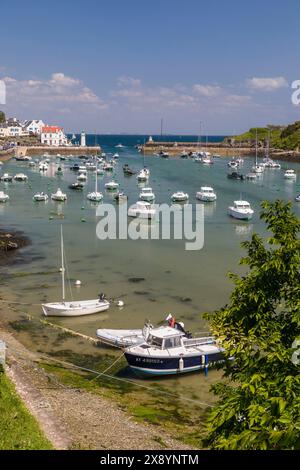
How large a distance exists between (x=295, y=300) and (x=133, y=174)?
111753mm

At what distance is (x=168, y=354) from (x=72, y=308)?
8.85 meters

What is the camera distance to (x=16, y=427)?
15.4 metres

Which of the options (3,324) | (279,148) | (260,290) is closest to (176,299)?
(3,324)

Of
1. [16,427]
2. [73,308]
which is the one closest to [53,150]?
[73,308]

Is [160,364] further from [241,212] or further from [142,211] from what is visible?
[241,212]

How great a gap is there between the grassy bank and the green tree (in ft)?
21.5

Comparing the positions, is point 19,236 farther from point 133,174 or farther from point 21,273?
point 133,174

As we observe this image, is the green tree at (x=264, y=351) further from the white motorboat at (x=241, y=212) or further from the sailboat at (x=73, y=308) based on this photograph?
the white motorboat at (x=241, y=212)

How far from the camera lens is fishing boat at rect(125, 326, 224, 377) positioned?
912 inches

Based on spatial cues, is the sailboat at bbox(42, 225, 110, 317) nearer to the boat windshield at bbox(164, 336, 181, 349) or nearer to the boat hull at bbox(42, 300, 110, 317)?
the boat hull at bbox(42, 300, 110, 317)

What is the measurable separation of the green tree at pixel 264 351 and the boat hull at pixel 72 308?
19560 millimetres

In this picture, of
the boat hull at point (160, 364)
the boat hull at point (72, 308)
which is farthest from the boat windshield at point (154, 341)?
the boat hull at point (72, 308)

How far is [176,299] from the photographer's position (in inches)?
1324

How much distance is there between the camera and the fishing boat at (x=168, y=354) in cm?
2316
